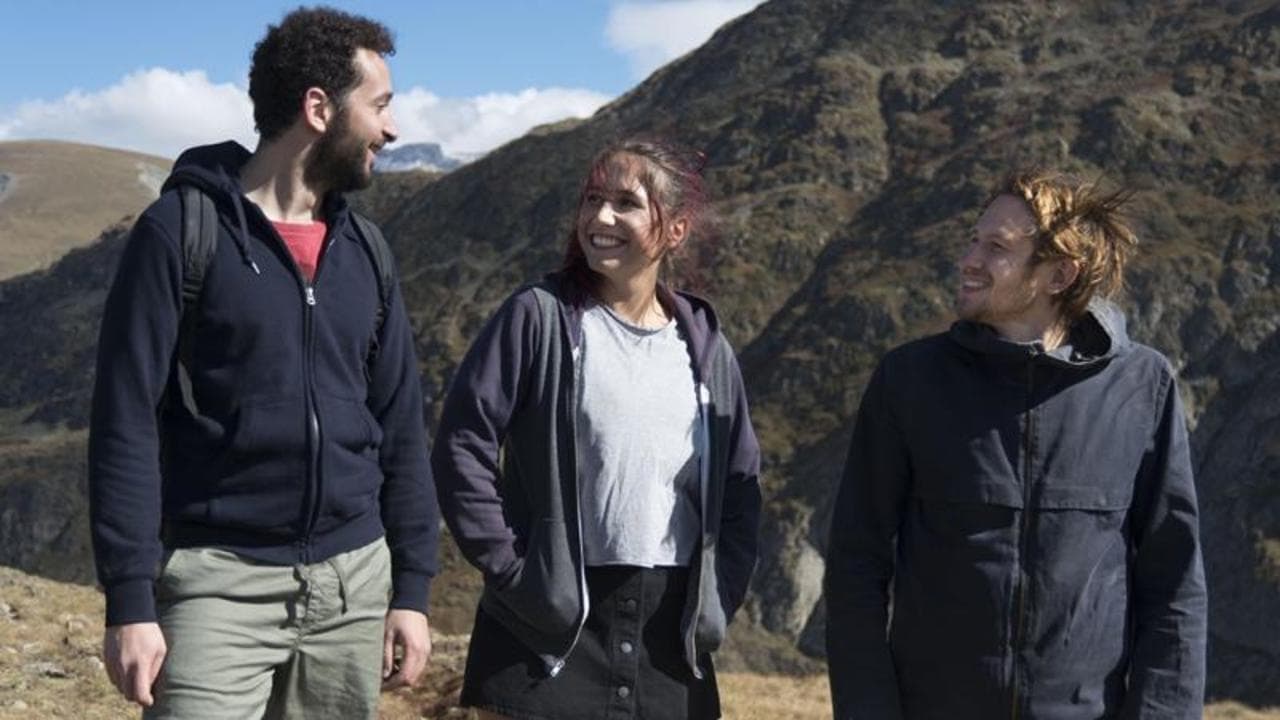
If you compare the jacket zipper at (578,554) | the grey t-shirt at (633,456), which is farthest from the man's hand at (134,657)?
the grey t-shirt at (633,456)

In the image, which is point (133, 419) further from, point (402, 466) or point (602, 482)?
point (602, 482)

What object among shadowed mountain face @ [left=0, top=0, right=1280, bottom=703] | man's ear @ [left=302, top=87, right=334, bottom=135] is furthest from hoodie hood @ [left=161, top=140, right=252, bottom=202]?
shadowed mountain face @ [left=0, top=0, right=1280, bottom=703]

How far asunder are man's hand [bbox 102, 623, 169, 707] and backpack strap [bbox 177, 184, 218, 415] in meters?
0.62

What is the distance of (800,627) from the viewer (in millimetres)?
49531

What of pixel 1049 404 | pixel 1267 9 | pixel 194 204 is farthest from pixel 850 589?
pixel 1267 9

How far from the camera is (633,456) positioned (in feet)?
14.3

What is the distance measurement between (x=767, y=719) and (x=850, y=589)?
367 inches

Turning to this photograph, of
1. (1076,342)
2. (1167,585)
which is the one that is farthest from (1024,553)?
(1076,342)

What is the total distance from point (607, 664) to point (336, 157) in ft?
5.79

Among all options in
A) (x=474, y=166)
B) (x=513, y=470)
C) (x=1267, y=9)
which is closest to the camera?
(x=513, y=470)

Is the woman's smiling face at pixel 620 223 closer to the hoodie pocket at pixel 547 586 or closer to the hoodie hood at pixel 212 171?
the hoodie pocket at pixel 547 586

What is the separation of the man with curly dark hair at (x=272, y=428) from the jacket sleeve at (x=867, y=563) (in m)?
1.31

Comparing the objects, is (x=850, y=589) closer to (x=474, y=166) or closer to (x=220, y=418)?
(x=220, y=418)

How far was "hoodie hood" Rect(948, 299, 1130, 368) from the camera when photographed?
3.97 metres
